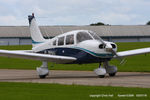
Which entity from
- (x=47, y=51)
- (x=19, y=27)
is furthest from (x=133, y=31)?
(x=47, y=51)

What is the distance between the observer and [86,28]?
3903 inches

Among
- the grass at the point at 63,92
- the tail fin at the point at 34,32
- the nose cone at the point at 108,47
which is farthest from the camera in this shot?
the tail fin at the point at 34,32

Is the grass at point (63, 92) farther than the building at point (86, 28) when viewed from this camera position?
No

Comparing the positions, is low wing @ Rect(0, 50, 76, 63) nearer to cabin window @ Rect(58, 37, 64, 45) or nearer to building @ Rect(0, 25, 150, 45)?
cabin window @ Rect(58, 37, 64, 45)

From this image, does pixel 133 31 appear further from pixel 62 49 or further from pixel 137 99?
pixel 137 99

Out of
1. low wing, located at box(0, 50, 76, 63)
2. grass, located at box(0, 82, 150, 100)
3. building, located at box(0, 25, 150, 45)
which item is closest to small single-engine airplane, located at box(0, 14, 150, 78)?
low wing, located at box(0, 50, 76, 63)

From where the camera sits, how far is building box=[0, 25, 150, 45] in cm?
9839

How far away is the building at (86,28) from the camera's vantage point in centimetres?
9839

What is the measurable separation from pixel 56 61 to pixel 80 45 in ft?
5.57

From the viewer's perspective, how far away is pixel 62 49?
22.4 metres

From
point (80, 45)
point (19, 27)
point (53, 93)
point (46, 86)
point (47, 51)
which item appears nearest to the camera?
point (53, 93)

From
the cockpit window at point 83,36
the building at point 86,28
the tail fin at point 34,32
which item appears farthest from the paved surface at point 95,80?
the building at point 86,28

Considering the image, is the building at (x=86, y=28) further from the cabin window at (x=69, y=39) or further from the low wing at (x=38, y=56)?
the low wing at (x=38, y=56)

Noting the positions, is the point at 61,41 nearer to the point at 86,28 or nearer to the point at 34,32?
the point at 34,32
